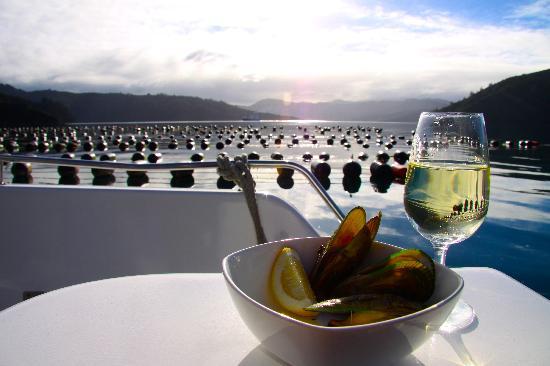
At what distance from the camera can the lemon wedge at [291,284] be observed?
729 mm

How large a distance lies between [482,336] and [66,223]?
9.07ft

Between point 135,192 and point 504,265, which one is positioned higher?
point 135,192

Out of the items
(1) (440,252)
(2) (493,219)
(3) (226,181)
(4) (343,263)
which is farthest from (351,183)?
(4) (343,263)

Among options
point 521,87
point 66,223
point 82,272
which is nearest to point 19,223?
point 66,223

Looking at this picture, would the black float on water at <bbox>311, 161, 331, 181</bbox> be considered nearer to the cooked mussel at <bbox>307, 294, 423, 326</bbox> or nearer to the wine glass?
the wine glass

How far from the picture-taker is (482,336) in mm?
827

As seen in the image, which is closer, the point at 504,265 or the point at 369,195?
the point at 504,265

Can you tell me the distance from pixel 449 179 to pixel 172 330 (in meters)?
0.82

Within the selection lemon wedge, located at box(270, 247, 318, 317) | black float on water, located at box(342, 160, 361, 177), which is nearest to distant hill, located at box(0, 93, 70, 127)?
black float on water, located at box(342, 160, 361, 177)

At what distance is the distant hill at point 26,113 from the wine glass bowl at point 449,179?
106 metres

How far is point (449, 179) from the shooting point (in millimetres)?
1167

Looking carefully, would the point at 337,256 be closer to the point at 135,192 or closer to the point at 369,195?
the point at 135,192

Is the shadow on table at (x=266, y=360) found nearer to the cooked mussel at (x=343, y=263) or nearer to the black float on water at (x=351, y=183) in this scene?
the cooked mussel at (x=343, y=263)

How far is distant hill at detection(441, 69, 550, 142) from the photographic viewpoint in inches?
3073
